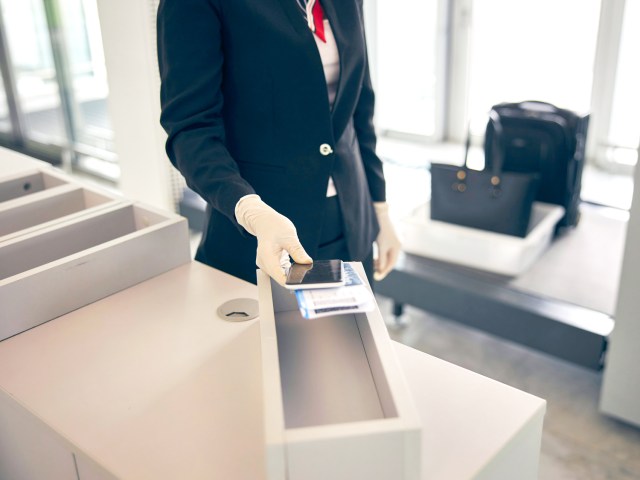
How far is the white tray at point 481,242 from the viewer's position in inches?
109

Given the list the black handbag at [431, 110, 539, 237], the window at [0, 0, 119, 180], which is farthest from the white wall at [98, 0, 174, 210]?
the window at [0, 0, 119, 180]

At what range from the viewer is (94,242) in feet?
5.82

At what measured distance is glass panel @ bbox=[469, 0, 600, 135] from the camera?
3902 mm

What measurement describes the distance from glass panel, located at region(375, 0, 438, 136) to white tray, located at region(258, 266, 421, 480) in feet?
10.6

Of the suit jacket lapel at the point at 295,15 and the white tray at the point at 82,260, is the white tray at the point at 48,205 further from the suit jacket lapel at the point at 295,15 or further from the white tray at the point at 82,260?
the suit jacket lapel at the point at 295,15

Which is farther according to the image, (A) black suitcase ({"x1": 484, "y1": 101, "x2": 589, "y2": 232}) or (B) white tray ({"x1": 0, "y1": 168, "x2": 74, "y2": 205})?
(A) black suitcase ({"x1": 484, "y1": 101, "x2": 589, "y2": 232})

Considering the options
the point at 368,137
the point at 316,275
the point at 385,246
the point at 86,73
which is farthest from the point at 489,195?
the point at 86,73

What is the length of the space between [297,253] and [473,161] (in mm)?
3137

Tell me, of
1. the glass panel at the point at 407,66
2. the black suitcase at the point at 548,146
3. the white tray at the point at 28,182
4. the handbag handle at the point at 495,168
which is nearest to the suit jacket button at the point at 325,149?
the white tray at the point at 28,182

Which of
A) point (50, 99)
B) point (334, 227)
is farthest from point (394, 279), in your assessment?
point (50, 99)

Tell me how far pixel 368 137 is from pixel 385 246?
31 cm

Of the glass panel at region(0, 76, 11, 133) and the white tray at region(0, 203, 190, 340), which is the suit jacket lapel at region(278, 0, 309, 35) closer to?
the white tray at region(0, 203, 190, 340)

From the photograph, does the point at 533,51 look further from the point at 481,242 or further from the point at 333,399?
the point at 333,399

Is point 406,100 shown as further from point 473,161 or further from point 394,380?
point 394,380
